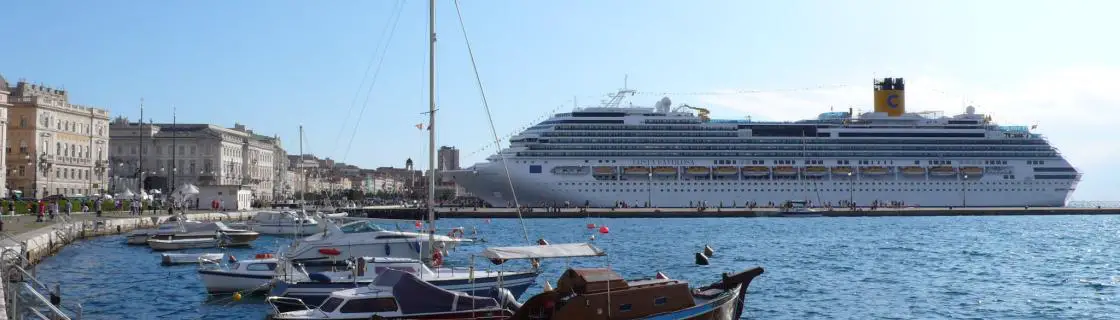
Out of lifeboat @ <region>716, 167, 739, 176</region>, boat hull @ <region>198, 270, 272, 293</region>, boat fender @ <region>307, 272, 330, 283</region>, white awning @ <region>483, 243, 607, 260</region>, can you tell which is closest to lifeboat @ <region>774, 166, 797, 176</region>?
lifeboat @ <region>716, 167, 739, 176</region>

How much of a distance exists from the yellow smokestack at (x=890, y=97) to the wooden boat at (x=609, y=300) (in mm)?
95463

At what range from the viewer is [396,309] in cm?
1836

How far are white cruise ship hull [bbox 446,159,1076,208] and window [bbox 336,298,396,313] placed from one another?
76.0 m

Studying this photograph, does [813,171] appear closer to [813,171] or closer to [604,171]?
[813,171]

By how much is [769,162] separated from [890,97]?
1666 centimetres

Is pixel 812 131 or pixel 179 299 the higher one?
pixel 812 131

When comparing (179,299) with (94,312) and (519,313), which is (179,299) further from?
(519,313)

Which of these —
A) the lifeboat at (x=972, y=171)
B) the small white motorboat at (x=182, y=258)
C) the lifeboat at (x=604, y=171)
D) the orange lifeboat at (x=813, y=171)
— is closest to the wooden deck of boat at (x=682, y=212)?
the lifeboat at (x=972, y=171)

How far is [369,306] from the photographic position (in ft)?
60.1

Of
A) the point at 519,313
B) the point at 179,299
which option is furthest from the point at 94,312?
the point at 519,313

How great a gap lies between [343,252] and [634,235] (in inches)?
1206

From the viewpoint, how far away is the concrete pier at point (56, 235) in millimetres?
25109

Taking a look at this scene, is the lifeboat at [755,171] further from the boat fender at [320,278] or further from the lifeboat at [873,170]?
the boat fender at [320,278]

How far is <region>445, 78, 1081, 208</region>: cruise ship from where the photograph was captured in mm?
97688
